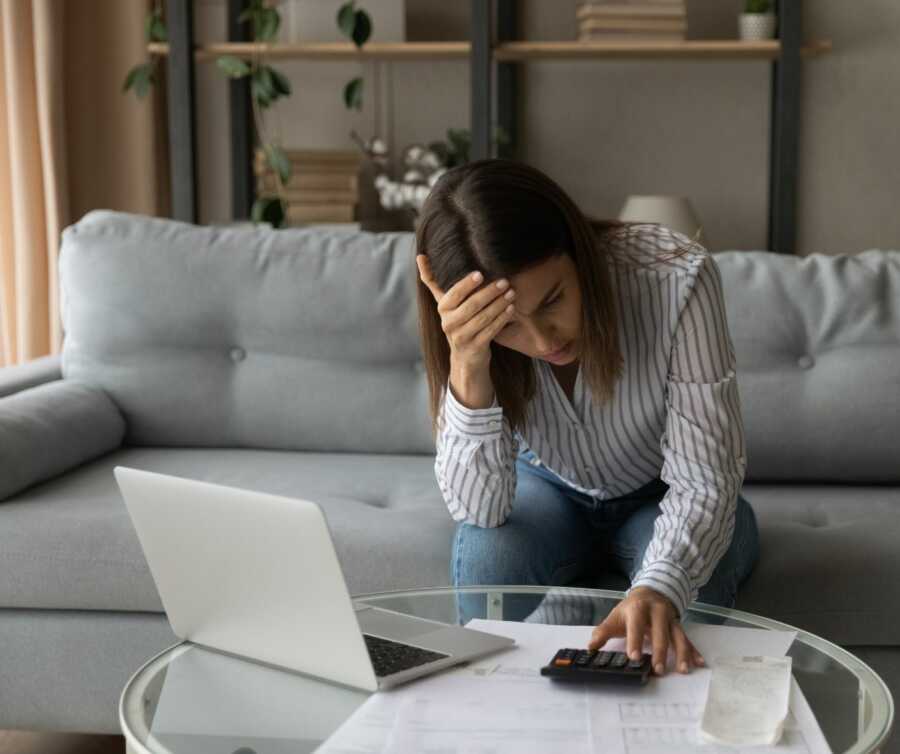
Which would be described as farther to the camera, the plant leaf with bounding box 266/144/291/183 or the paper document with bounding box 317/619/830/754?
the plant leaf with bounding box 266/144/291/183

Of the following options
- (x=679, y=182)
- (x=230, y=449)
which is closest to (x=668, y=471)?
(x=230, y=449)

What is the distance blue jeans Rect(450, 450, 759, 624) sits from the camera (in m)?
1.38

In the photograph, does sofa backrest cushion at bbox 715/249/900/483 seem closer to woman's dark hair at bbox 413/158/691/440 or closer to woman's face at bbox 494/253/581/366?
woman's dark hair at bbox 413/158/691/440

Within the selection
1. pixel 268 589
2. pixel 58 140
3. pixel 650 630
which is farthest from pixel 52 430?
pixel 58 140

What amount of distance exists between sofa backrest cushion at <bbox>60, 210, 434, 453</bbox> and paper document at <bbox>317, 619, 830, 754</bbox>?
1.08 m

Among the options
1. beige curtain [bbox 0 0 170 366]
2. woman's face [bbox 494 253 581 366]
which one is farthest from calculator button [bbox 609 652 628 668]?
beige curtain [bbox 0 0 170 366]

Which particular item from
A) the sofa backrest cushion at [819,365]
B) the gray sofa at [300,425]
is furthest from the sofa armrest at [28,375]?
the sofa backrest cushion at [819,365]

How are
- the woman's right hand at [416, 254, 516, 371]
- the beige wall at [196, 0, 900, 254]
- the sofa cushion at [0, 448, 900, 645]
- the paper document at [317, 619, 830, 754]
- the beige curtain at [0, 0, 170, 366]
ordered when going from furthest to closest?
the beige wall at [196, 0, 900, 254], the beige curtain at [0, 0, 170, 366], the sofa cushion at [0, 448, 900, 645], the woman's right hand at [416, 254, 516, 371], the paper document at [317, 619, 830, 754]

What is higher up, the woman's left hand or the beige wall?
the beige wall

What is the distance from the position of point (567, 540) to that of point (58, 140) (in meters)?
2.05

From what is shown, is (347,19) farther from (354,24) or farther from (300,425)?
(300,425)

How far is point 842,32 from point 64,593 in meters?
2.43

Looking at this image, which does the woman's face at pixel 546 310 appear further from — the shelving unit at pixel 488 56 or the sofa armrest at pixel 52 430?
the shelving unit at pixel 488 56

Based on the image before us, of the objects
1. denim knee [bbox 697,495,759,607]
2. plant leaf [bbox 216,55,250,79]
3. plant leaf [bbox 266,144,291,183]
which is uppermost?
plant leaf [bbox 216,55,250,79]
